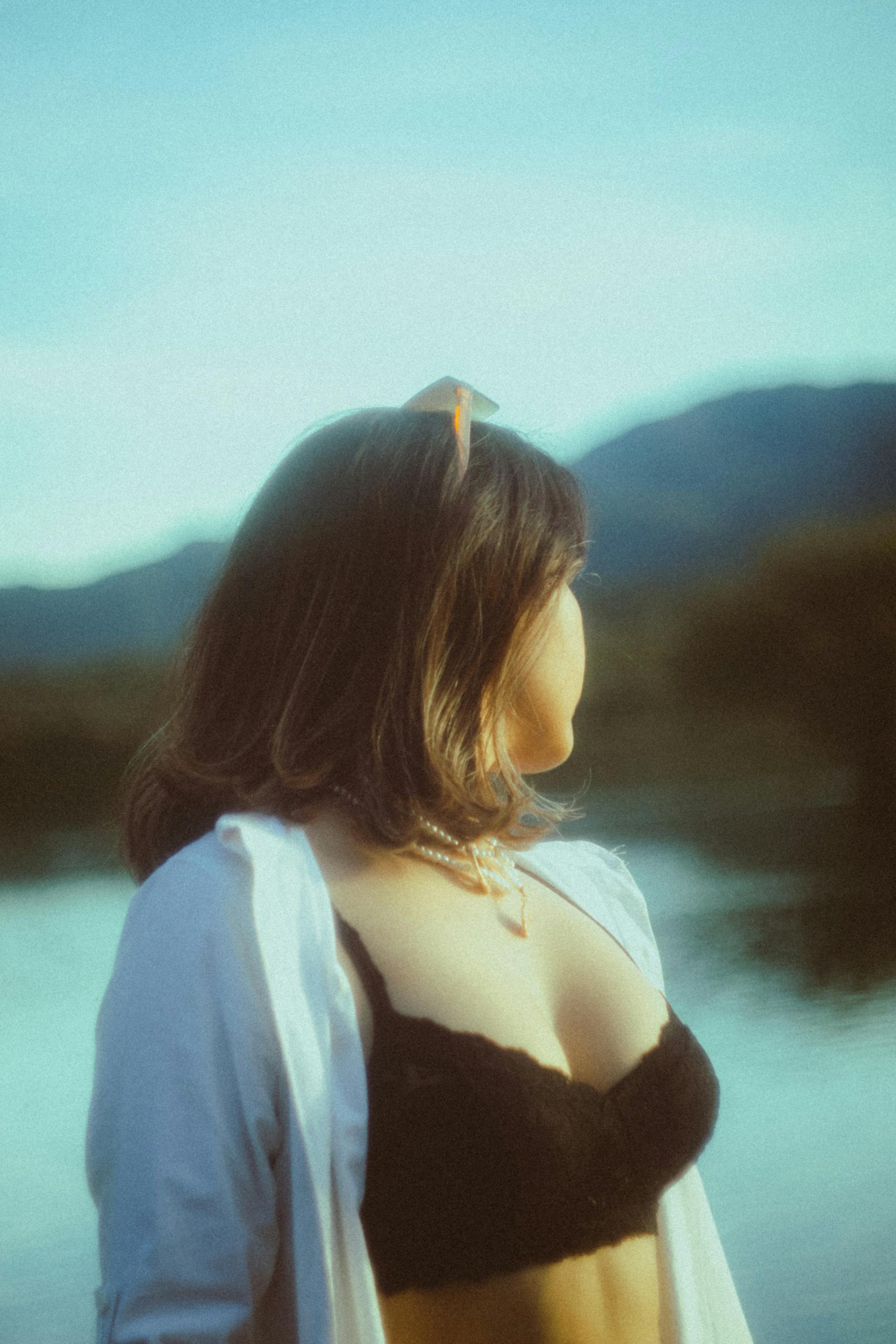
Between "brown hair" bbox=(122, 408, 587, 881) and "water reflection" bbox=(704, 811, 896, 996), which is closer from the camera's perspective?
"brown hair" bbox=(122, 408, 587, 881)

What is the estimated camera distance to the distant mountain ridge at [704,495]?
7102 mm

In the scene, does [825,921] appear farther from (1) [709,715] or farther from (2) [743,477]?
(2) [743,477]

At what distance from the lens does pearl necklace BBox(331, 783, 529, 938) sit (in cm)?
75

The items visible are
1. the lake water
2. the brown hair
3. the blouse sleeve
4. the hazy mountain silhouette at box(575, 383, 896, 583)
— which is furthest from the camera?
the hazy mountain silhouette at box(575, 383, 896, 583)

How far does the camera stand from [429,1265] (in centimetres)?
61

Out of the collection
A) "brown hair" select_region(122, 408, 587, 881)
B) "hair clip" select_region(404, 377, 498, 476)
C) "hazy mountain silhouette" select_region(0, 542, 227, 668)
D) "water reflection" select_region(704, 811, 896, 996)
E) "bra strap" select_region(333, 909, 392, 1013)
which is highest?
"hair clip" select_region(404, 377, 498, 476)

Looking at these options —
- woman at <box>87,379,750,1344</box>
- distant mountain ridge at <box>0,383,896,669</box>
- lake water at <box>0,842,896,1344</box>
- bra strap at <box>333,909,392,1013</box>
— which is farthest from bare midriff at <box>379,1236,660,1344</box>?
distant mountain ridge at <box>0,383,896,669</box>

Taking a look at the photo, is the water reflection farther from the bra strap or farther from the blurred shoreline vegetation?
the bra strap

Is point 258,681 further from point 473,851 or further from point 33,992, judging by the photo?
point 33,992

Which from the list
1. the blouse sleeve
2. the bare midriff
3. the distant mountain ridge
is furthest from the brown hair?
the distant mountain ridge

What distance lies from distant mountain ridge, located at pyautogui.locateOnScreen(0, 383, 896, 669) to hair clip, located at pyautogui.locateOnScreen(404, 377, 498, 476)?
4.67 metres

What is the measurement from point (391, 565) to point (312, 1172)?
35 cm

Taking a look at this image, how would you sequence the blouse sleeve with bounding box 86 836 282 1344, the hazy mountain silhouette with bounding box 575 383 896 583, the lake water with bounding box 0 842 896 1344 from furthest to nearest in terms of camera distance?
the hazy mountain silhouette with bounding box 575 383 896 583
the lake water with bounding box 0 842 896 1344
the blouse sleeve with bounding box 86 836 282 1344

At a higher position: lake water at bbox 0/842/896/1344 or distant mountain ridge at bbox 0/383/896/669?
distant mountain ridge at bbox 0/383/896/669
